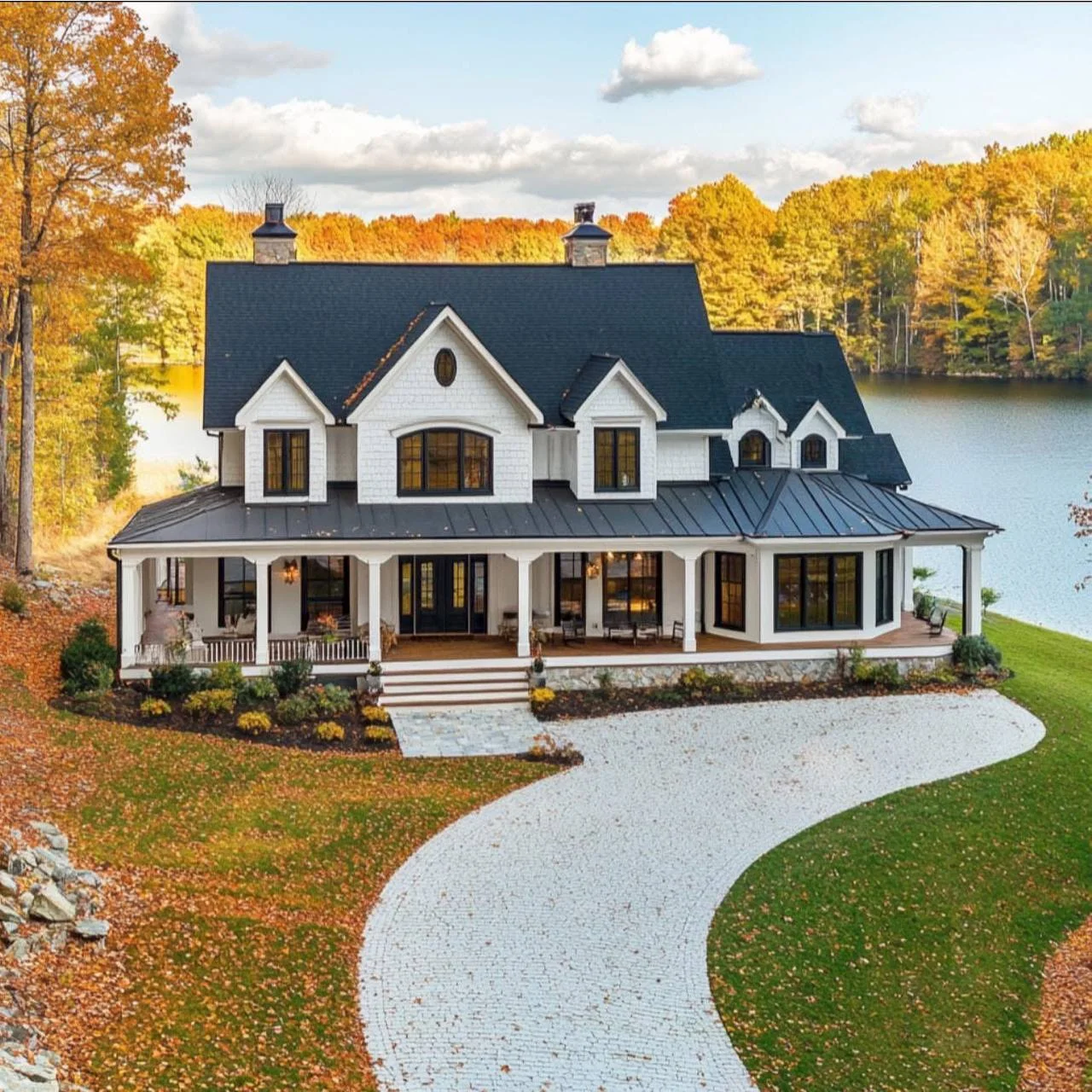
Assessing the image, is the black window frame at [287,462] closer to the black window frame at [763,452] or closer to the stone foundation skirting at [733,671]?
the stone foundation skirting at [733,671]

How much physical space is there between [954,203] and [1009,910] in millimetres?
84876

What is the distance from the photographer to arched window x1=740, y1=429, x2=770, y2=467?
2928cm

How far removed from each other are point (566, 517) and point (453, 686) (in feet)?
14.3

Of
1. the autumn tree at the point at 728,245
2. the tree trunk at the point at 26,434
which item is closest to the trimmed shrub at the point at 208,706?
the tree trunk at the point at 26,434

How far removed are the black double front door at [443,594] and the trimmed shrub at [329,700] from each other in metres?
3.75

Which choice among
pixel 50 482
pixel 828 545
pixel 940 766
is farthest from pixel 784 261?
pixel 940 766

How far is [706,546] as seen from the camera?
85.7 ft

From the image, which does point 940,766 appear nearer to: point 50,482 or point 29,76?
point 29,76

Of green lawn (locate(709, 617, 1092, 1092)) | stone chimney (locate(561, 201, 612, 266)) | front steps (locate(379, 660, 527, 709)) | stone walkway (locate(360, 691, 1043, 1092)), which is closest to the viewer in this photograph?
stone walkway (locate(360, 691, 1043, 1092))

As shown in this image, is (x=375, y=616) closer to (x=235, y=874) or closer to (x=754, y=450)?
(x=235, y=874)

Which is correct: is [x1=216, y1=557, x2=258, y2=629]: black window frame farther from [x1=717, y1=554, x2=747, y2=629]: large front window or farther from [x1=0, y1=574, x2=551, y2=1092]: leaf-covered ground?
[x1=717, y1=554, x2=747, y2=629]: large front window

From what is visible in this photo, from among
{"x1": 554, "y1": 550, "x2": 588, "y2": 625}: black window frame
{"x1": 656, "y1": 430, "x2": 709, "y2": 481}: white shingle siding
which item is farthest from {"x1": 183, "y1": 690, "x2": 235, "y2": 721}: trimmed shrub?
{"x1": 656, "y1": 430, "x2": 709, "y2": 481}: white shingle siding

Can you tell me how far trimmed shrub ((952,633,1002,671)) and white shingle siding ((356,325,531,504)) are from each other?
9.84 meters

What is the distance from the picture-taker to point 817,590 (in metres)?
26.7
